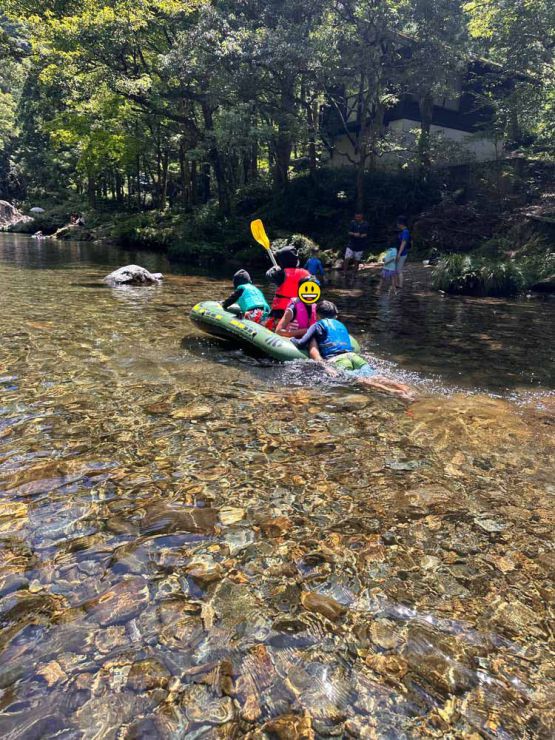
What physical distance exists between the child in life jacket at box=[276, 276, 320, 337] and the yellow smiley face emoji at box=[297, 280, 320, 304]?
82 mm

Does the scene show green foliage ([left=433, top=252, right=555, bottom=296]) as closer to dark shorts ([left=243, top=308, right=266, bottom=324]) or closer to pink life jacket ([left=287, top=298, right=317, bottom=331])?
dark shorts ([left=243, top=308, right=266, bottom=324])

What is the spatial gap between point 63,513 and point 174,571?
93 cm

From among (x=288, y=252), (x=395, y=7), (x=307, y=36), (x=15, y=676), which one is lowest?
(x=15, y=676)

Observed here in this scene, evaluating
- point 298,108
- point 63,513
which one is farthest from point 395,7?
point 63,513

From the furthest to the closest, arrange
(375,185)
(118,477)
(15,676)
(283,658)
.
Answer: (375,185), (118,477), (283,658), (15,676)

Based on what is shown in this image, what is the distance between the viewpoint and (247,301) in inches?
303

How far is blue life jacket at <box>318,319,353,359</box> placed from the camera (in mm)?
6191

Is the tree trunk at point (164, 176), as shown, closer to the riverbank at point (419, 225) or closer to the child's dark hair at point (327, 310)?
the riverbank at point (419, 225)

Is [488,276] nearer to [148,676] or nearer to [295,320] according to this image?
[295,320]

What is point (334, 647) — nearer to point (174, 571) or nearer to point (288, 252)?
point (174, 571)

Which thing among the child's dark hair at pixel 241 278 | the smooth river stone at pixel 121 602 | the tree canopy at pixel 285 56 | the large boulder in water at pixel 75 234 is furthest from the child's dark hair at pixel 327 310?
the large boulder in water at pixel 75 234

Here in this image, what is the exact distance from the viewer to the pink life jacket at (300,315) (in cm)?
688

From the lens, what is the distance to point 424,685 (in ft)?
6.74

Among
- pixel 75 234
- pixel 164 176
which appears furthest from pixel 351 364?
pixel 164 176
